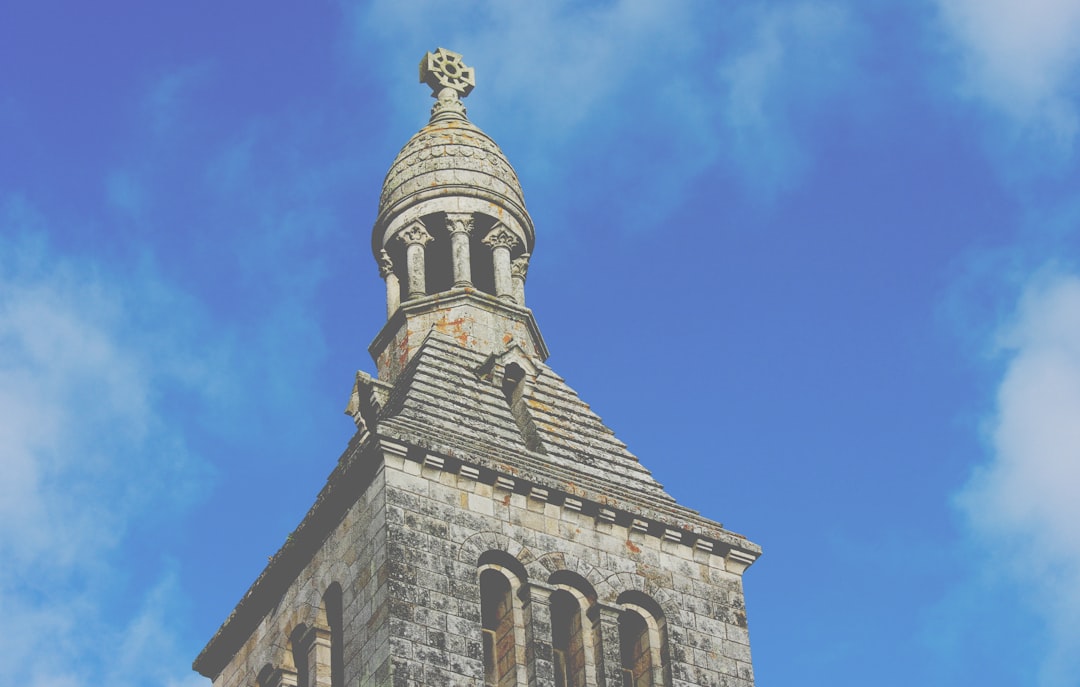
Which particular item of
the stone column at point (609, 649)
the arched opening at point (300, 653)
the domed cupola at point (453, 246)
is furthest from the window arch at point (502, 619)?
the domed cupola at point (453, 246)

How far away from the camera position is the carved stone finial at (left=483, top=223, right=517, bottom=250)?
34031 millimetres

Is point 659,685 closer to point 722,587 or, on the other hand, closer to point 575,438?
point 722,587

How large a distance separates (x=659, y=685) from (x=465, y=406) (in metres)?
4.77

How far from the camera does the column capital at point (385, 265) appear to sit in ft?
113

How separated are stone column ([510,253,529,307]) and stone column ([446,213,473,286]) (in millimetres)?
676

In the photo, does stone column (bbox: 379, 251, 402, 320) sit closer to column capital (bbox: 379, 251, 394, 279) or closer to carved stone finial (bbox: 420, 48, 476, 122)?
column capital (bbox: 379, 251, 394, 279)

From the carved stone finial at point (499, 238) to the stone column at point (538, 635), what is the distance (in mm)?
8221

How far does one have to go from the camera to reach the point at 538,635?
26625mm

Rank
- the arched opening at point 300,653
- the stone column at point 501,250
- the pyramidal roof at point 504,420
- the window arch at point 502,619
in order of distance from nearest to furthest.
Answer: the window arch at point 502,619 < the arched opening at point 300,653 < the pyramidal roof at point 504,420 < the stone column at point 501,250

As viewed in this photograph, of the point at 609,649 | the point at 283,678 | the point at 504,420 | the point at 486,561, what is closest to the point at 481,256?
the point at 504,420

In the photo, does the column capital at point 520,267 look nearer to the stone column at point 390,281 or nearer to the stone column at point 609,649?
the stone column at point 390,281

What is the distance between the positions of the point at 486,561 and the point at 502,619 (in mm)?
729

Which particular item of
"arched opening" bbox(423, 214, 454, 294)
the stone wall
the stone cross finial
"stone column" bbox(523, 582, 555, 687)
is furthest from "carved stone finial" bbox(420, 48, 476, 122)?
"stone column" bbox(523, 582, 555, 687)

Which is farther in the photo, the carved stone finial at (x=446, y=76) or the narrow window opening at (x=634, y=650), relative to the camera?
the carved stone finial at (x=446, y=76)
